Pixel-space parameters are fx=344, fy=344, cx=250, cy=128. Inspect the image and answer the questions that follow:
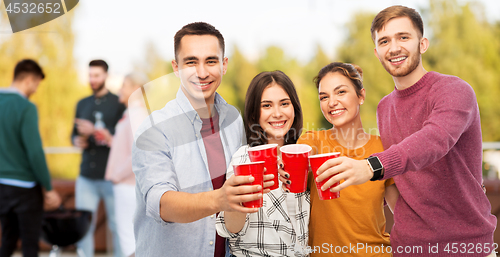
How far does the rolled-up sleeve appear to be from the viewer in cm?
139

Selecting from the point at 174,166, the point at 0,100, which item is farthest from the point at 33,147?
the point at 174,166

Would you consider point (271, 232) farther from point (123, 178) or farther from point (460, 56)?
point (460, 56)

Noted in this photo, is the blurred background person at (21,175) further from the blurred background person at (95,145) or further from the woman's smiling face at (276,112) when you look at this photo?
the woman's smiling face at (276,112)

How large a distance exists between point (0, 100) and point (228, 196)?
9.61 feet

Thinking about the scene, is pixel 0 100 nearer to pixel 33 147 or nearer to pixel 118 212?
pixel 33 147

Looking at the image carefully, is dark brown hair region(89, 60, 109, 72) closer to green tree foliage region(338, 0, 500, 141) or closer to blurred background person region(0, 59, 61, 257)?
blurred background person region(0, 59, 61, 257)

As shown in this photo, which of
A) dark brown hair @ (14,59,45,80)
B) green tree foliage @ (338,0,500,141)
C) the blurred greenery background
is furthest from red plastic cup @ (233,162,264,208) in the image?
green tree foliage @ (338,0,500,141)

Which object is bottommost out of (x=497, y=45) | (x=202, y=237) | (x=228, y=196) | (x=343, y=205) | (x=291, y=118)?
(x=202, y=237)

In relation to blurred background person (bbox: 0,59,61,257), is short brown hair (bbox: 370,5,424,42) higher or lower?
higher

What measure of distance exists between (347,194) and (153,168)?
2.87 ft

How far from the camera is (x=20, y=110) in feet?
9.89

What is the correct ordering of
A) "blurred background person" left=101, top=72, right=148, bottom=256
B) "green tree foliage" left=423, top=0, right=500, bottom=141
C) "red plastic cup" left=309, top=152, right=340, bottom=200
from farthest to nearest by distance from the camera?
"green tree foliage" left=423, top=0, right=500, bottom=141
"blurred background person" left=101, top=72, right=148, bottom=256
"red plastic cup" left=309, top=152, right=340, bottom=200

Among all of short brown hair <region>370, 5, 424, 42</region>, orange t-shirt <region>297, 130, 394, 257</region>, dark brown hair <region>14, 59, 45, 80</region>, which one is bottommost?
orange t-shirt <region>297, 130, 394, 257</region>

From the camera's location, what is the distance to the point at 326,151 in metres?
1.65
